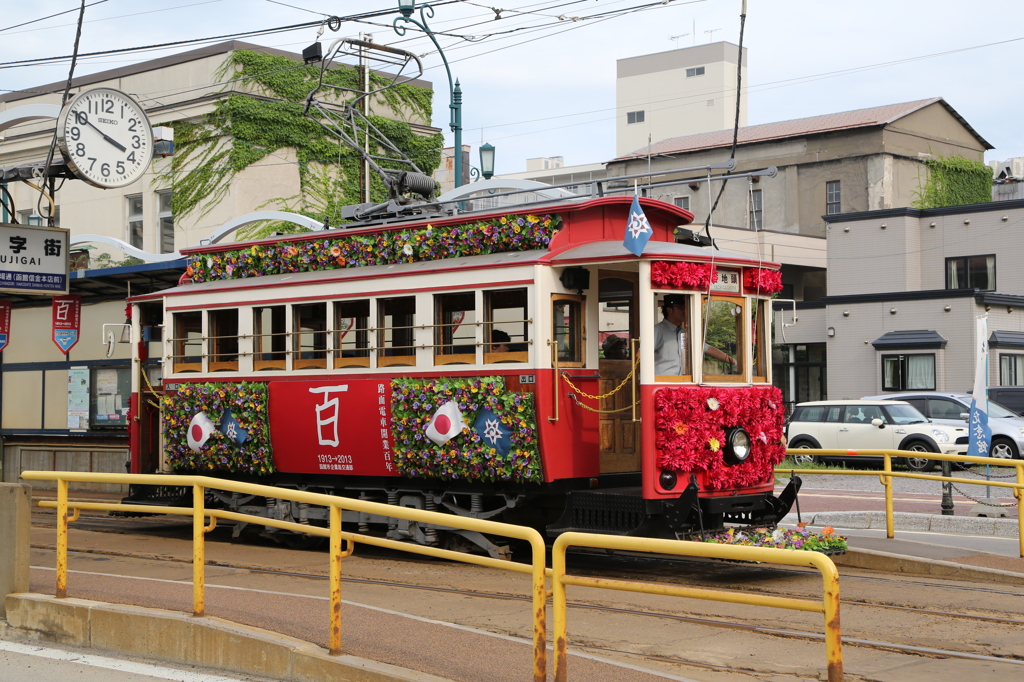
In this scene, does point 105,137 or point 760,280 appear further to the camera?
→ point 105,137

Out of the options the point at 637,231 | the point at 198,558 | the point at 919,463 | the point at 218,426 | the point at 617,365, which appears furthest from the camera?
the point at 919,463

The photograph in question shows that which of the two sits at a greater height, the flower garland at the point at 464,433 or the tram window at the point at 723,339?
the tram window at the point at 723,339

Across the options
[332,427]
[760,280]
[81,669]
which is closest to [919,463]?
[760,280]

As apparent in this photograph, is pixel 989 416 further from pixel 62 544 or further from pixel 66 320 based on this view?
pixel 62 544

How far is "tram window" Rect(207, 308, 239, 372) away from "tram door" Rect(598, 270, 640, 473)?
188 inches

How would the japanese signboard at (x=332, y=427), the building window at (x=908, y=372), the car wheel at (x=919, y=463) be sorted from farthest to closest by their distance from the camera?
the building window at (x=908, y=372), the car wheel at (x=919, y=463), the japanese signboard at (x=332, y=427)

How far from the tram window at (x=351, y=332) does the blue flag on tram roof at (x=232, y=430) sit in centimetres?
173

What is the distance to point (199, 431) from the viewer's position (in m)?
14.8

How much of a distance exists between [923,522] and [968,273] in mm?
27931

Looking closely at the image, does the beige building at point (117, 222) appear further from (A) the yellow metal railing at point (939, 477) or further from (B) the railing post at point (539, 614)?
(B) the railing post at point (539, 614)

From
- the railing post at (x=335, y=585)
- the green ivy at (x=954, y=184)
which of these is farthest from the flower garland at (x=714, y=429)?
the green ivy at (x=954, y=184)

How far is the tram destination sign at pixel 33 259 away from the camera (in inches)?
602

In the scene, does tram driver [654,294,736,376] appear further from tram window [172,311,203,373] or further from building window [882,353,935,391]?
building window [882,353,935,391]

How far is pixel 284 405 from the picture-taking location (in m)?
14.0
